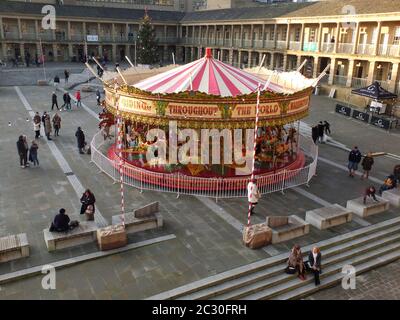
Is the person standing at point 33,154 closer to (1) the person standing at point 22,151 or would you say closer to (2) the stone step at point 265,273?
(1) the person standing at point 22,151

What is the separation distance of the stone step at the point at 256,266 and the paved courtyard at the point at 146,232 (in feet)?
0.65

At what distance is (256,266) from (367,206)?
532cm

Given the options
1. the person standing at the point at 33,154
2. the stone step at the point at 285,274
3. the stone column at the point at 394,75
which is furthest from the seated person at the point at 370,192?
the stone column at the point at 394,75

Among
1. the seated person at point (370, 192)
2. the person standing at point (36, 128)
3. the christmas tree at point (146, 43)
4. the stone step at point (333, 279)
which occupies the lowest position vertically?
the stone step at point (333, 279)

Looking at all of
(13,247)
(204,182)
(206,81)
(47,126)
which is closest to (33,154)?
(47,126)

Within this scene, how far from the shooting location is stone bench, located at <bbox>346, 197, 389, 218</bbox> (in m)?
12.7

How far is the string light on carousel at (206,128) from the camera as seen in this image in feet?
44.5

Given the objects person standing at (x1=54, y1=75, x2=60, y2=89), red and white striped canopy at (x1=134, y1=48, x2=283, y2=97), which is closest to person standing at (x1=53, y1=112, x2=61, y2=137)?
red and white striped canopy at (x1=134, y1=48, x2=283, y2=97)

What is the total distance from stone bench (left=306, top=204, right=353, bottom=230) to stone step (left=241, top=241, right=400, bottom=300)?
1317 millimetres

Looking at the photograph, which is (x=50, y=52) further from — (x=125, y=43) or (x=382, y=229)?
(x=382, y=229)

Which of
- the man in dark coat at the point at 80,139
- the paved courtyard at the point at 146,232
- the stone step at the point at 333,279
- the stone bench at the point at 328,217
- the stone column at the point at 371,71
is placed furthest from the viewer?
the stone column at the point at 371,71

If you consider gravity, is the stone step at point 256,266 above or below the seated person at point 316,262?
below

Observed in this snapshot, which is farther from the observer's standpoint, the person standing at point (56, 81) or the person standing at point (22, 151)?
the person standing at point (56, 81)

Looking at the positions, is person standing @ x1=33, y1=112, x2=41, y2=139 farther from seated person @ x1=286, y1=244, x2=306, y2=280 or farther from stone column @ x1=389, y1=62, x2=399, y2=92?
stone column @ x1=389, y1=62, x2=399, y2=92
